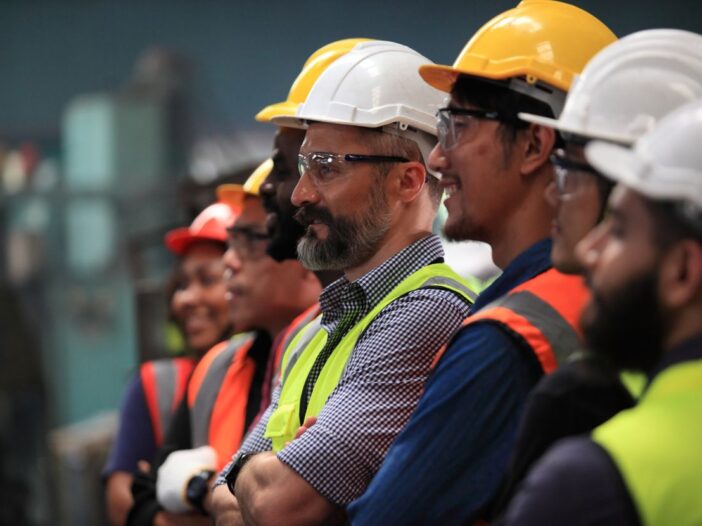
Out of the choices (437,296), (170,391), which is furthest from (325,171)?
(170,391)

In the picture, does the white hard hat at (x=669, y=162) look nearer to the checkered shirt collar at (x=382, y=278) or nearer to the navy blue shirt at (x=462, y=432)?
the navy blue shirt at (x=462, y=432)

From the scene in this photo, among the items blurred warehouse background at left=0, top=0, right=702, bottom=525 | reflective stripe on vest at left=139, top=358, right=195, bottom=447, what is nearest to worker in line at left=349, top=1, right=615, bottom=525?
reflective stripe on vest at left=139, top=358, right=195, bottom=447

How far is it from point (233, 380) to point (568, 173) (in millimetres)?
2153

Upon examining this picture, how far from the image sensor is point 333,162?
10.4 ft

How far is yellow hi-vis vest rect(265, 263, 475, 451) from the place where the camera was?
2982 millimetres

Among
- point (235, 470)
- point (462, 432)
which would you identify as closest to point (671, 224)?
point (462, 432)

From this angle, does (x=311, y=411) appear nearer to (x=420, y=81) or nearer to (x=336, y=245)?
(x=336, y=245)

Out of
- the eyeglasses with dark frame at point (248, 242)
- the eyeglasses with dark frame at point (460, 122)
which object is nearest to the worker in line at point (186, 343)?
the eyeglasses with dark frame at point (248, 242)

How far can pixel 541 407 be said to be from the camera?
2.04 meters

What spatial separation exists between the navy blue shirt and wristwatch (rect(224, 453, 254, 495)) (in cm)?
81

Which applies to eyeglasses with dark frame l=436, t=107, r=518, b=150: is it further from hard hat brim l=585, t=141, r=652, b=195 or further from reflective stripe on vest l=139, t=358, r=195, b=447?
reflective stripe on vest l=139, t=358, r=195, b=447

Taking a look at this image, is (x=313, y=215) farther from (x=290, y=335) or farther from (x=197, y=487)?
(x=197, y=487)

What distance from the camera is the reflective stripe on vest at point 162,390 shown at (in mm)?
5082

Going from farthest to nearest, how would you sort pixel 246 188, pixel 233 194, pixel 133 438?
1. pixel 133 438
2. pixel 233 194
3. pixel 246 188
